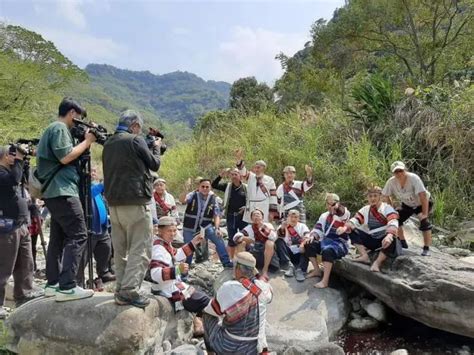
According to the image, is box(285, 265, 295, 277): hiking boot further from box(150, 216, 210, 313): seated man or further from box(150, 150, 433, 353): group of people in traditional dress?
box(150, 216, 210, 313): seated man

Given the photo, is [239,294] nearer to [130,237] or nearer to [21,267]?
[130,237]

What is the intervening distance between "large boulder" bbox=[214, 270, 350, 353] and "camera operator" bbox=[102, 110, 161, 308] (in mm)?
1984

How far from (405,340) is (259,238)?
2.22 metres

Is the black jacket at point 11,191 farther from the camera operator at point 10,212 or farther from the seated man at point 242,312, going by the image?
the seated man at point 242,312

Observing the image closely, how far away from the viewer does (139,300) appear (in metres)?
4.12

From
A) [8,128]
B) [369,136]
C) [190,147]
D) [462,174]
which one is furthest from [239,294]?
[8,128]

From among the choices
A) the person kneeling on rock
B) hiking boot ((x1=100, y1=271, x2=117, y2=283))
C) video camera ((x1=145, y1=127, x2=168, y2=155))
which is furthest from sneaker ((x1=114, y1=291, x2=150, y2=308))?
hiking boot ((x1=100, y1=271, x2=117, y2=283))

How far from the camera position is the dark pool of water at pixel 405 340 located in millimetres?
5281

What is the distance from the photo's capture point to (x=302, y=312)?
5.67 meters

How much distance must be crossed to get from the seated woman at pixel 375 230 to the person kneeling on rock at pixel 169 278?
2.34 m

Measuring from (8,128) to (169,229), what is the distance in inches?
529

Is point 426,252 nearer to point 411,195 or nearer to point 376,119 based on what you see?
point 411,195

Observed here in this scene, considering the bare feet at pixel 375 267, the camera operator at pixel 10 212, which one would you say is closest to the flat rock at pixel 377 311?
the bare feet at pixel 375 267

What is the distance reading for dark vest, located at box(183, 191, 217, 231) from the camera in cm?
678
